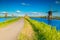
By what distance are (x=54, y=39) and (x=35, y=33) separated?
68cm

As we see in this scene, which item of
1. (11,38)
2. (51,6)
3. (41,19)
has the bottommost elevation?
(11,38)

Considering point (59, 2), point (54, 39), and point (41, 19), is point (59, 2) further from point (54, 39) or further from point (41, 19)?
point (54, 39)

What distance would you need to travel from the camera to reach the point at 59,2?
479cm

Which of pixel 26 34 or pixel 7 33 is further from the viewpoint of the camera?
pixel 7 33

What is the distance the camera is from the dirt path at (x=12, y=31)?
13.4 ft

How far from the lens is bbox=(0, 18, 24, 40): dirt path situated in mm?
4072

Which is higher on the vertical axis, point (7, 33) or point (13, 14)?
point (13, 14)

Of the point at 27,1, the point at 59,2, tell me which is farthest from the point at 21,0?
the point at 59,2

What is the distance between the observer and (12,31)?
456cm

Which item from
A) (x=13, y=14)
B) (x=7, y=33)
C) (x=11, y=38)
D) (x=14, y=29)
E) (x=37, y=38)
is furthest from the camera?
(x=13, y=14)

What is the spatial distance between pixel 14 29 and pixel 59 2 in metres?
1.20

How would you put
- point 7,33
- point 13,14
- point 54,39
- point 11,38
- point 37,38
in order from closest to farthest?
point 54,39, point 37,38, point 11,38, point 7,33, point 13,14

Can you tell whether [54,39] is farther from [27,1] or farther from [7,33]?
[27,1]

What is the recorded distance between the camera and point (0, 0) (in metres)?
5.05
